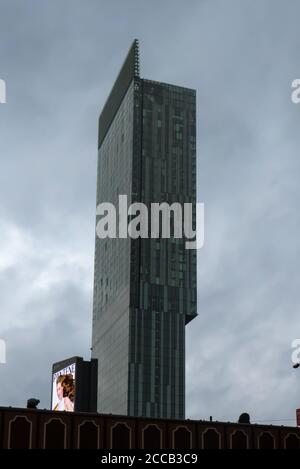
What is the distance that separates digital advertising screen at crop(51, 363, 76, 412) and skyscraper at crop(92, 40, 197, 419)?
105 meters

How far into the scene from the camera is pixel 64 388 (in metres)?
67.9

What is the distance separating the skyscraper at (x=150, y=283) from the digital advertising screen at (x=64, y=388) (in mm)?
105352

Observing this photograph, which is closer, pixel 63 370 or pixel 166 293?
pixel 63 370

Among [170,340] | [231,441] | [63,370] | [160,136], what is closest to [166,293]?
[170,340]

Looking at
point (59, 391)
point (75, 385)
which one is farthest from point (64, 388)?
point (75, 385)

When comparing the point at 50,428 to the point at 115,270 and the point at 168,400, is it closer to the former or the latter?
the point at 168,400

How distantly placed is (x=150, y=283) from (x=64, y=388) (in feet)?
380

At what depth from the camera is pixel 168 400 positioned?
177 meters

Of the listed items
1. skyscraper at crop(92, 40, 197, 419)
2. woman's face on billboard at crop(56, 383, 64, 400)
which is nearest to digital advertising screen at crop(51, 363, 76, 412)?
woman's face on billboard at crop(56, 383, 64, 400)

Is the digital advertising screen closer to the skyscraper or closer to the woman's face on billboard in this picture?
the woman's face on billboard

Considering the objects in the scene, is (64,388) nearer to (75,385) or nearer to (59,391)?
(59,391)

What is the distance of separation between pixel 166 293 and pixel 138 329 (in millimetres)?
A: 10698

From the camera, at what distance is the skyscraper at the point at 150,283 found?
582ft

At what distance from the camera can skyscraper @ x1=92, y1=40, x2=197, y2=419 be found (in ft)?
582
